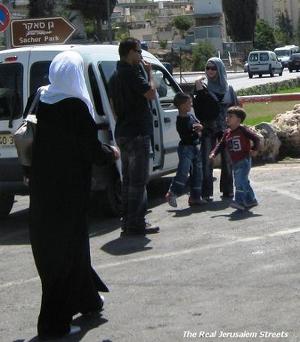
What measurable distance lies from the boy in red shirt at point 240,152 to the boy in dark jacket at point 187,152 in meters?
0.45

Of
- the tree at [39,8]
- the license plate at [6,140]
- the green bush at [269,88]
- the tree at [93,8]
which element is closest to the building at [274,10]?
the tree at [93,8]

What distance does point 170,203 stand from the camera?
9703 mm

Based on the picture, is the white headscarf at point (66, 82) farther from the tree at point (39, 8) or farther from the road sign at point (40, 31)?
the tree at point (39, 8)

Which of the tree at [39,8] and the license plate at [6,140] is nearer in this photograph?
the license plate at [6,140]

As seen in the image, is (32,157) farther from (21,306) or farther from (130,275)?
(130,275)

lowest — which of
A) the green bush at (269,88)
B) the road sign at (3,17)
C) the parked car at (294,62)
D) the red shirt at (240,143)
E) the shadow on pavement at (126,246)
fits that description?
the parked car at (294,62)

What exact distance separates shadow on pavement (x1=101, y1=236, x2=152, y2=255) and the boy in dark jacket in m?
Result: 1.44

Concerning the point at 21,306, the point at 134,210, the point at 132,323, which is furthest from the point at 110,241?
the point at 132,323

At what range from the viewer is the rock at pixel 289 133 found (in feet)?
42.3

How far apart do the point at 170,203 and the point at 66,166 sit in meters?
4.41

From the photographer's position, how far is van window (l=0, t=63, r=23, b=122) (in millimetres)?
9250

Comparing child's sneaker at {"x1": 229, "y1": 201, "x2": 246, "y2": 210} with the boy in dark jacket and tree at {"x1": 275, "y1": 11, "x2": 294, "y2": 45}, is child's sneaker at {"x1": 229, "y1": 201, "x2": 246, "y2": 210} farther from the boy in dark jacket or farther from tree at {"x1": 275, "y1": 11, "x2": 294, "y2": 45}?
tree at {"x1": 275, "y1": 11, "x2": 294, "y2": 45}

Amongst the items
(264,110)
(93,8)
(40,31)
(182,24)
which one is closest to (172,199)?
(40,31)

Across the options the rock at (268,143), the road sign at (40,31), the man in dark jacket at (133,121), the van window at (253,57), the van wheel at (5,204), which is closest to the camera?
the man in dark jacket at (133,121)
